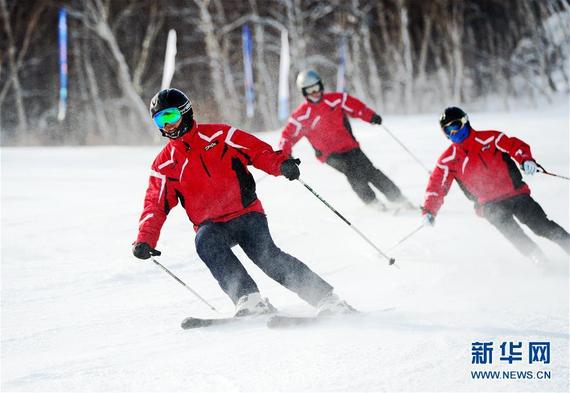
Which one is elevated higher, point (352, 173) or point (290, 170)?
point (352, 173)

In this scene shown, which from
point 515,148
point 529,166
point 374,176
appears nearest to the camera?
point 529,166

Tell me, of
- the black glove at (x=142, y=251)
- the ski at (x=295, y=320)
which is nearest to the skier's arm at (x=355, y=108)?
the ski at (x=295, y=320)

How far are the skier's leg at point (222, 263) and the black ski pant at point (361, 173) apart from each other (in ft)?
10.9

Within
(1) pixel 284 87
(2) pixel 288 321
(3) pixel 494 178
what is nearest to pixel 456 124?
(3) pixel 494 178

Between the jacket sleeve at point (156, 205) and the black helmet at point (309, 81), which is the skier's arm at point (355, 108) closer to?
the black helmet at point (309, 81)

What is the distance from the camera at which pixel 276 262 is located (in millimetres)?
3701

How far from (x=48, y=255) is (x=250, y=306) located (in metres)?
2.87

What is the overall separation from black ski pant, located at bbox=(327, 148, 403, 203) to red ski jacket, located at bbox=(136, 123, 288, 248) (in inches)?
123

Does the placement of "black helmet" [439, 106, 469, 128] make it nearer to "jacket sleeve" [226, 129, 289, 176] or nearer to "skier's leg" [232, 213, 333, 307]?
"jacket sleeve" [226, 129, 289, 176]

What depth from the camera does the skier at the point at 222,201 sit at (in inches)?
144

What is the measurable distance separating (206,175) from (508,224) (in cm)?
239

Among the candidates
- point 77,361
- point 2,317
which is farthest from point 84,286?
point 77,361

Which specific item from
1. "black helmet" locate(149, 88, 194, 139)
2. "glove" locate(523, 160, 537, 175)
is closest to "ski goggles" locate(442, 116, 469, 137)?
"glove" locate(523, 160, 537, 175)

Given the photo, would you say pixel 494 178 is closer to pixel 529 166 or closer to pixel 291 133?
pixel 529 166
